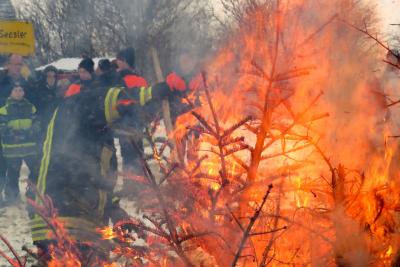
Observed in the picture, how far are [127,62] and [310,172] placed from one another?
4.28 meters

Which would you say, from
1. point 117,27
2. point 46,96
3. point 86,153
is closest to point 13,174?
point 46,96

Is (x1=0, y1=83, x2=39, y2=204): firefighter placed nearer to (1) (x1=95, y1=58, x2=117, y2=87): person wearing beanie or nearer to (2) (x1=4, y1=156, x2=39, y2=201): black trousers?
(2) (x1=4, y1=156, x2=39, y2=201): black trousers

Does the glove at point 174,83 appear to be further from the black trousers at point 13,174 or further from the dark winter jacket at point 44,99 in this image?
the black trousers at point 13,174

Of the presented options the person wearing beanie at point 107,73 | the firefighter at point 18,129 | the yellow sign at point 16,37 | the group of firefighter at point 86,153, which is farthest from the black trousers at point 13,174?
the group of firefighter at point 86,153

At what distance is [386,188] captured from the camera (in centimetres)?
273

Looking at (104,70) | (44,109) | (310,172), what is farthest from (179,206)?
(44,109)

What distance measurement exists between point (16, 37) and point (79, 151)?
226 inches

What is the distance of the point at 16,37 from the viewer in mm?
8453

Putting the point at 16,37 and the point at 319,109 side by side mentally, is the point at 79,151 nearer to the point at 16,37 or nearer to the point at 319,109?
the point at 319,109

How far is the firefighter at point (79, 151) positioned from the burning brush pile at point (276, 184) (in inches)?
10.4

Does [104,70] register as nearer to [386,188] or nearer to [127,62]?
[127,62]

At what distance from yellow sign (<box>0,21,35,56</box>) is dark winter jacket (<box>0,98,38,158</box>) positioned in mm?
2194

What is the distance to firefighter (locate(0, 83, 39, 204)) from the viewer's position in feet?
21.7

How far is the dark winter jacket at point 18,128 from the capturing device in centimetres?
664
